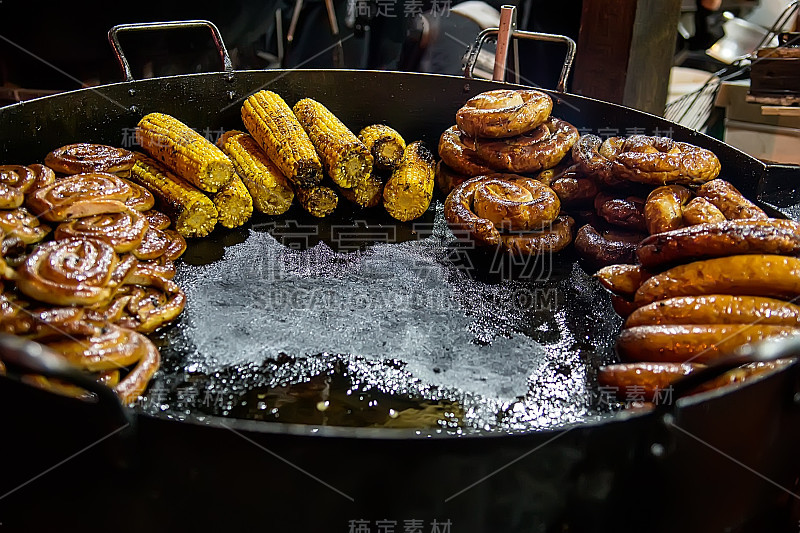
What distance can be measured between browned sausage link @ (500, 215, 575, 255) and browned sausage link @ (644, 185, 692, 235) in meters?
0.44

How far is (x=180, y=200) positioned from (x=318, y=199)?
76 centimetres

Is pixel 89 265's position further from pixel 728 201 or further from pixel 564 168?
pixel 728 201

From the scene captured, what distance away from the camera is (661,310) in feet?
7.23

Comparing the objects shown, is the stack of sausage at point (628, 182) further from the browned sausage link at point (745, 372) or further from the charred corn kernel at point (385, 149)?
the charred corn kernel at point (385, 149)

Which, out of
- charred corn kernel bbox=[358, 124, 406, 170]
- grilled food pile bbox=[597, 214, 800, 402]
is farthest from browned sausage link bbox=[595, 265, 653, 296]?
charred corn kernel bbox=[358, 124, 406, 170]

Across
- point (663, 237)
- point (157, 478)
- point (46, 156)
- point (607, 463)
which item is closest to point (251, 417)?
point (157, 478)

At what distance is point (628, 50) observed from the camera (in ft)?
16.3

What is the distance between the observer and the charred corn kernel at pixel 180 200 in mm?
3160

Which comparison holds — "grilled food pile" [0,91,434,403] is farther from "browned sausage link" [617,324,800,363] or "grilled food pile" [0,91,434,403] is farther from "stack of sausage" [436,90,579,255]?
"browned sausage link" [617,324,800,363]

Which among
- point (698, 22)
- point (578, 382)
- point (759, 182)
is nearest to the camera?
point (578, 382)

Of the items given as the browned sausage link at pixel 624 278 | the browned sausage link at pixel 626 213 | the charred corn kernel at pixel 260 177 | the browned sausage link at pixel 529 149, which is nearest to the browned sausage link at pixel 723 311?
the browned sausage link at pixel 624 278

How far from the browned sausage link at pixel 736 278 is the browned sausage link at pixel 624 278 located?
20 cm

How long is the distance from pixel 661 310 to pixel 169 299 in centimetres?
203

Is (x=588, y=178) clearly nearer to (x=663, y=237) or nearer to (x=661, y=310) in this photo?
(x=663, y=237)
